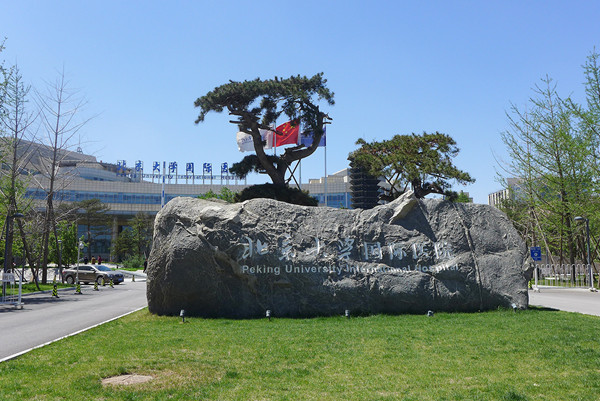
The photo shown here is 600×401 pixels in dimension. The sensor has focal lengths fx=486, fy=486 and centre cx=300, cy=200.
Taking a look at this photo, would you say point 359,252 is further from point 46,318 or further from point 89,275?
point 89,275

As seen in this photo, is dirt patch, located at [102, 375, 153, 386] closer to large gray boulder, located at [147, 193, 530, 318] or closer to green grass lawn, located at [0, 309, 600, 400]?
green grass lawn, located at [0, 309, 600, 400]

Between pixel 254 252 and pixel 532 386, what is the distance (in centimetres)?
796

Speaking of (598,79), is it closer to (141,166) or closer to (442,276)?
(442,276)

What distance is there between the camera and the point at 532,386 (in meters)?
6.12

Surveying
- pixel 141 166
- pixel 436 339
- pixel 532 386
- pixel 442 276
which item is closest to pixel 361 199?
pixel 442 276

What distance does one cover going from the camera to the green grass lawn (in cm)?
599

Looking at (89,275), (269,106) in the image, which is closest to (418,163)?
(269,106)

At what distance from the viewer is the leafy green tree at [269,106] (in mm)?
19464

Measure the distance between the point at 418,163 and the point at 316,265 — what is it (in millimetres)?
21090

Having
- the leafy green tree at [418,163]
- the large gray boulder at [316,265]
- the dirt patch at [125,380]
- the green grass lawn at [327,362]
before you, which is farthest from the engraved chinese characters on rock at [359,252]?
the leafy green tree at [418,163]

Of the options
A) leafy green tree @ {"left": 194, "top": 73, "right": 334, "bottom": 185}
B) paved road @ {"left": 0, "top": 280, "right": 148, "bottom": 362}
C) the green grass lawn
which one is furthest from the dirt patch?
leafy green tree @ {"left": 194, "top": 73, "right": 334, "bottom": 185}

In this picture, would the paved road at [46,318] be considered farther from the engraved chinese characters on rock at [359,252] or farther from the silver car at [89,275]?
the silver car at [89,275]

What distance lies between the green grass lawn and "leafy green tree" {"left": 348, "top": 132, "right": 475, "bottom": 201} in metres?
21.0

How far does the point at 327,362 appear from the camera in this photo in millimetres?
7551
